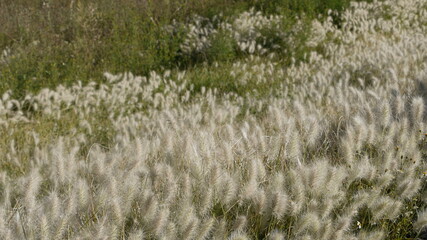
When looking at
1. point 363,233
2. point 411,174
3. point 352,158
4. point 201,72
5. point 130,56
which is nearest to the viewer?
point 363,233

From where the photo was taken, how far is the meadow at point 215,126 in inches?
70.4

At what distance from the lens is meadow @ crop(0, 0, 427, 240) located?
5.87 feet

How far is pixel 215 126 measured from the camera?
3129 mm

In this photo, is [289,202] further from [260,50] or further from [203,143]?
[260,50]

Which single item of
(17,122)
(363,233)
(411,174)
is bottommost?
(17,122)

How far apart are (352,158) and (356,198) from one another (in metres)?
0.32

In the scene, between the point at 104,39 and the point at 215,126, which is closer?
the point at 215,126

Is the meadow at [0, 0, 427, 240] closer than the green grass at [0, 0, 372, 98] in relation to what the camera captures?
Yes

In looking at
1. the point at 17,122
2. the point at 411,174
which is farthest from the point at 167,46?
the point at 411,174

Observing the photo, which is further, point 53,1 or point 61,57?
point 53,1

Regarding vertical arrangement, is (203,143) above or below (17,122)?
above

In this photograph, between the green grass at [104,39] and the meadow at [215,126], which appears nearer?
the meadow at [215,126]

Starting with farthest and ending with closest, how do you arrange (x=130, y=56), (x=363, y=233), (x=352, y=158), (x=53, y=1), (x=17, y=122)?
(x=53, y=1)
(x=130, y=56)
(x=17, y=122)
(x=352, y=158)
(x=363, y=233)

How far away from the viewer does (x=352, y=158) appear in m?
2.12
